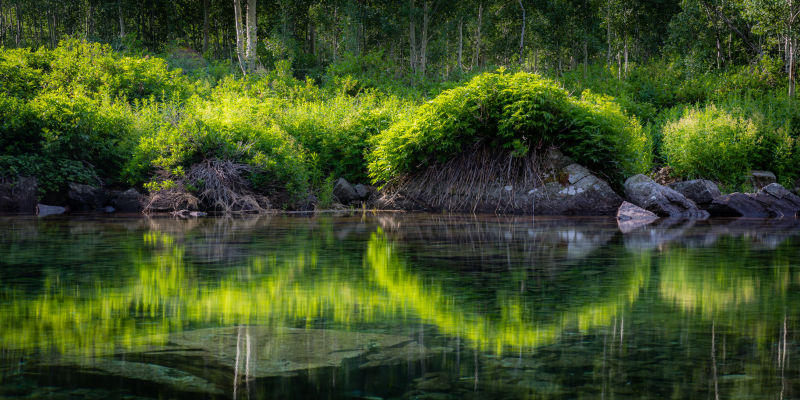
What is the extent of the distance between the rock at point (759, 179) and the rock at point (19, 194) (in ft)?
59.3

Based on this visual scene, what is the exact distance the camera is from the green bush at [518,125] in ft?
47.3

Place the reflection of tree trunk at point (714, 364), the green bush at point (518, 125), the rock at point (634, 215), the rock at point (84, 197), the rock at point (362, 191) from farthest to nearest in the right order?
the rock at point (362, 191) < the rock at point (84, 197) < the green bush at point (518, 125) < the rock at point (634, 215) < the reflection of tree trunk at point (714, 364)

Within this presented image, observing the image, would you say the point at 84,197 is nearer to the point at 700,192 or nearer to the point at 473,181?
the point at 473,181

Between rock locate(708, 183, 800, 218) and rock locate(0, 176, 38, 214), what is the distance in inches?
615

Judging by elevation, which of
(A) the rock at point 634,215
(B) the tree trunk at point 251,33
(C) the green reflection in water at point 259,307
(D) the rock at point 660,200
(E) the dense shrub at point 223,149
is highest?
(B) the tree trunk at point 251,33

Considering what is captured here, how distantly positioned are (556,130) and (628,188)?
6.87ft

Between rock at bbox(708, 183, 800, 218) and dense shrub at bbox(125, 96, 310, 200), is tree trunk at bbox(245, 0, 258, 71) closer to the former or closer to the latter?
dense shrub at bbox(125, 96, 310, 200)

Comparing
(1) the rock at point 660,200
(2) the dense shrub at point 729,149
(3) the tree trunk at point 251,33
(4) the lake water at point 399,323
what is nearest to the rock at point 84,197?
(4) the lake water at point 399,323

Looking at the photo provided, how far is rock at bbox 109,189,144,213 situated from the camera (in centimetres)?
1491

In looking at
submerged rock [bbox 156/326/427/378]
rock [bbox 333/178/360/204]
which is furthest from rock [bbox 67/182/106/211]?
submerged rock [bbox 156/326/427/378]

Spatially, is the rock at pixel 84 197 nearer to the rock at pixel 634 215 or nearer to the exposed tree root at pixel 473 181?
the exposed tree root at pixel 473 181

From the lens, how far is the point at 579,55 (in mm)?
58812

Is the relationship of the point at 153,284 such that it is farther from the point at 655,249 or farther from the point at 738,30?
the point at 738,30

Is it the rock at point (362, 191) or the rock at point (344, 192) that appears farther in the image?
the rock at point (362, 191)
